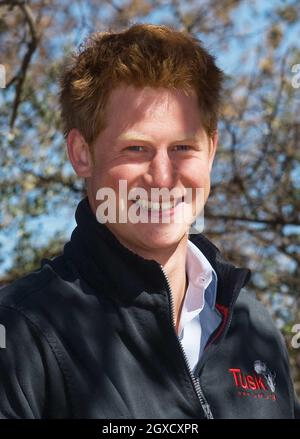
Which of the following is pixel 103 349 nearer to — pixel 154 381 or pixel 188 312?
pixel 154 381

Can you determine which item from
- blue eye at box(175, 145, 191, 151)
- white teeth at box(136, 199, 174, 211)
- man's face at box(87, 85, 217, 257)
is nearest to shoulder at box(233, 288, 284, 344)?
man's face at box(87, 85, 217, 257)

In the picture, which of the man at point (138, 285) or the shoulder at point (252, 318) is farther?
the shoulder at point (252, 318)

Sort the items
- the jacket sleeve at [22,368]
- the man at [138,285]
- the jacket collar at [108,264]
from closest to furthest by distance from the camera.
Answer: the jacket sleeve at [22,368], the man at [138,285], the jacket collar at [108,264]

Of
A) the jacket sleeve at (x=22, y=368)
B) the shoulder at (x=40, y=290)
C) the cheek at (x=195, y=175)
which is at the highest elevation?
the cheek at (x=195, y=175)

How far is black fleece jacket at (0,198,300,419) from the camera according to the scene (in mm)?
2074

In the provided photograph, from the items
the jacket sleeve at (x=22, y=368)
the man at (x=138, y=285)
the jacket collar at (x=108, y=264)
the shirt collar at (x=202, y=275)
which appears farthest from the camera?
the shirt collar at (x=202, y=275)

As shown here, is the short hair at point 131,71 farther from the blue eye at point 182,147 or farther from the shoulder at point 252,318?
the shoulder at point 252,318

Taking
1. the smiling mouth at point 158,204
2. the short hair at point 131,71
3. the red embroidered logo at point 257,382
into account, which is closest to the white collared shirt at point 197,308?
the red embroidered logo at point 257,382

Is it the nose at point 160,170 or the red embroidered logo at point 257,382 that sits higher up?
the nose at point 160,170

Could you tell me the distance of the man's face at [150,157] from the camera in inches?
92.4

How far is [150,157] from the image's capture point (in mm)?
2361

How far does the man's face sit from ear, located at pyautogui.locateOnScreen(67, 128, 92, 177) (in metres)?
0.04

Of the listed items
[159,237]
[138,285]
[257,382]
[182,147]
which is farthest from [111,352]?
[182,147]

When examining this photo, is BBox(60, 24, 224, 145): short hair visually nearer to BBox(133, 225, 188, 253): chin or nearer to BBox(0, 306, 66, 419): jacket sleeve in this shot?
BBox(133, 225, 188, 253): chin
